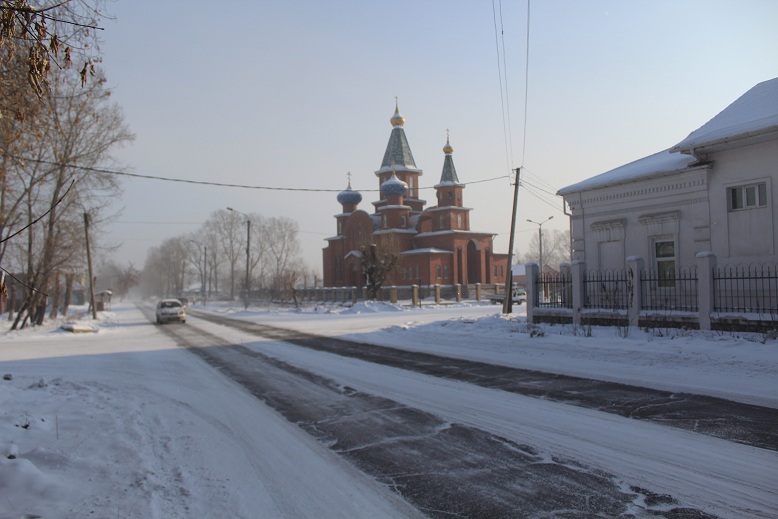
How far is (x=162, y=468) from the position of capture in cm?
508

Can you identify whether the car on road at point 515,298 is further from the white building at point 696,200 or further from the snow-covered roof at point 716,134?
the snow-covered roof at point 716,134

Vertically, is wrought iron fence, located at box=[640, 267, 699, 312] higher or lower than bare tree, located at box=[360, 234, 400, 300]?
lower

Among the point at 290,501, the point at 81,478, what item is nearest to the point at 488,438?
the point at 290,501

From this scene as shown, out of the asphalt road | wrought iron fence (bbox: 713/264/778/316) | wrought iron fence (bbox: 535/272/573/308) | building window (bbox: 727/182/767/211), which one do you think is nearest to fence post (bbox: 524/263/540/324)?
wrought iron fence (bbox: 535/272/573/308)

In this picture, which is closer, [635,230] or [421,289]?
[635,230]

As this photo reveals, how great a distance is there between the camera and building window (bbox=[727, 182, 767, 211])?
1457 cm

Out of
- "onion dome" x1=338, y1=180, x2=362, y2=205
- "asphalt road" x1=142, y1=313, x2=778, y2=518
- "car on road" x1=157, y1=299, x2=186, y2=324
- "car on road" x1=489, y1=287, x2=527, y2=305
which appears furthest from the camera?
"onion dome" x1=338, y1=180, x2=362, y2=205

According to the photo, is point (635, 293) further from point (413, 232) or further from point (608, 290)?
point (413, 232)

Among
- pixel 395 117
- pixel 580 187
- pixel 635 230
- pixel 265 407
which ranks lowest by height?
pixel 265 407

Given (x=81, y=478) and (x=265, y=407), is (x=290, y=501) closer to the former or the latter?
(x=81, y=478)

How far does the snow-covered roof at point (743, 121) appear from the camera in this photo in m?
14.0

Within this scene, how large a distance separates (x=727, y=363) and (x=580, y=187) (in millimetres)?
9951

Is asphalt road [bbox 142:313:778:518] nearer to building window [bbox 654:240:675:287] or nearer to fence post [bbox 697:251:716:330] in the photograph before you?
fence post [bbox 697:251:716:330]

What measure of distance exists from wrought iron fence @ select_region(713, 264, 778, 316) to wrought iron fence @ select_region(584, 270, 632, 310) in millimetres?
2354
